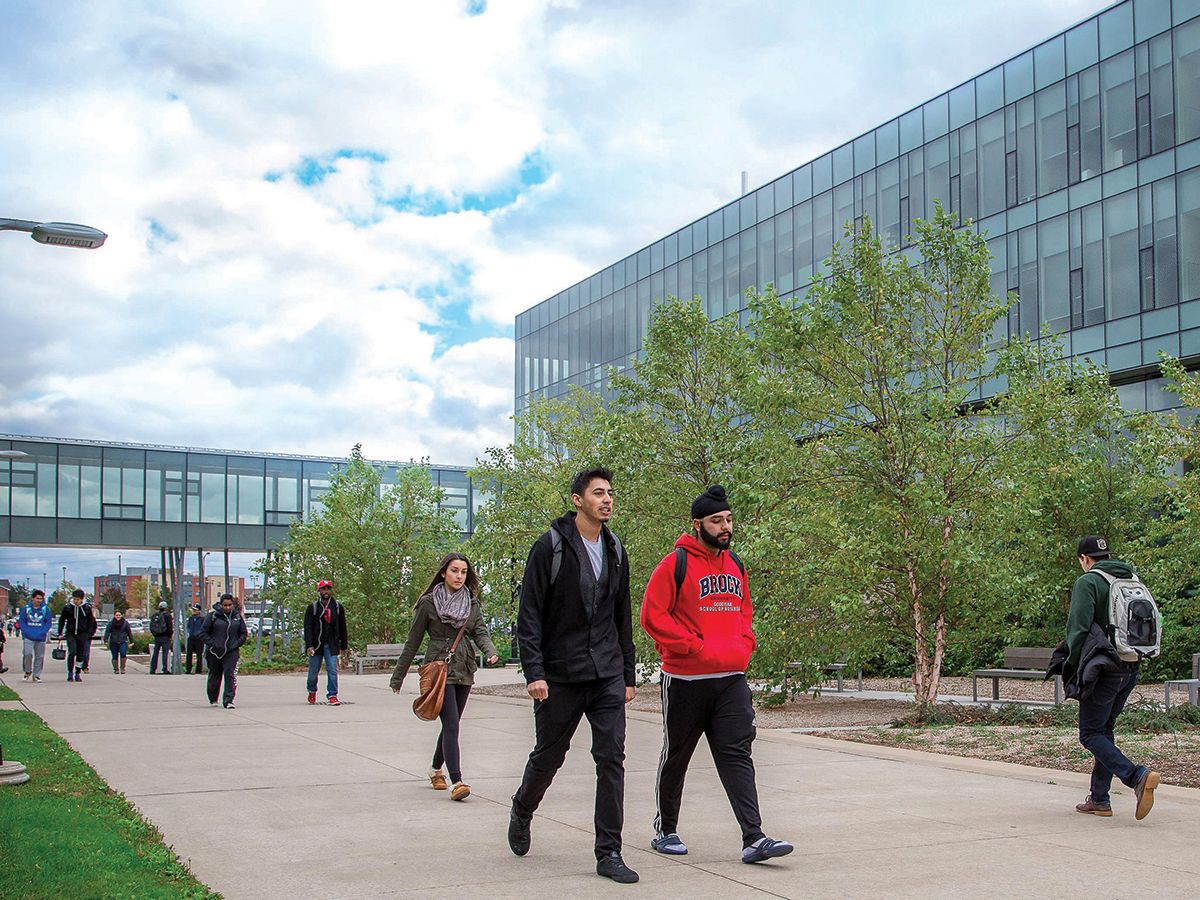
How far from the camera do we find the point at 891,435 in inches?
587

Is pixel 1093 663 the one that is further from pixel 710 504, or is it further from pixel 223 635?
pixel 223 635

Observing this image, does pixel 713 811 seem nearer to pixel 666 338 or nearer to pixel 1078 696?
pixel 1078 696

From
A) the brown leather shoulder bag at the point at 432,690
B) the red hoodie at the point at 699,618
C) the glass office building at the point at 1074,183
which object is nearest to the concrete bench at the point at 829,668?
the brown leather shoulder bag at the point at 432,690

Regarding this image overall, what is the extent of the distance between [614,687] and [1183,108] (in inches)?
1211

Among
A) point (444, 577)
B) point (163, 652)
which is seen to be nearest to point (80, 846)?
point (444, 577)

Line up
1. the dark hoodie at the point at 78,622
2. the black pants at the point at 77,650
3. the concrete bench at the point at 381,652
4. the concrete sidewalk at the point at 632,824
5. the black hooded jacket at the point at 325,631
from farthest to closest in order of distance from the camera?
1. the concrete bench at the point at 381,652
2. the dark hoodie at the point at 78,622
3. the black pants at the point at 77,650
4. the black hooded jacket at the point at 325,631
5. the concrete sidewalk at the point at 632,824

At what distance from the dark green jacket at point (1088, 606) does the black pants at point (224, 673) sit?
13.0 metres

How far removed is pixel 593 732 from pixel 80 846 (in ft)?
8.77

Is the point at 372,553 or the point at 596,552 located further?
the point at 372,553

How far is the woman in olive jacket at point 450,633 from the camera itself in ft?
30.9

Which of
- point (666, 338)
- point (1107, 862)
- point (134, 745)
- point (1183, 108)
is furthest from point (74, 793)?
point (1183, 108)

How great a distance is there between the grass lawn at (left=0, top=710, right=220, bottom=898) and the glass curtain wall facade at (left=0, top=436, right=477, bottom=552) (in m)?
35.5

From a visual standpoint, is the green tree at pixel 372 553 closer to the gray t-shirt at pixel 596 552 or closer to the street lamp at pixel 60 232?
the street lamp at pixel 60 232

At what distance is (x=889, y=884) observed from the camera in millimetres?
5938
